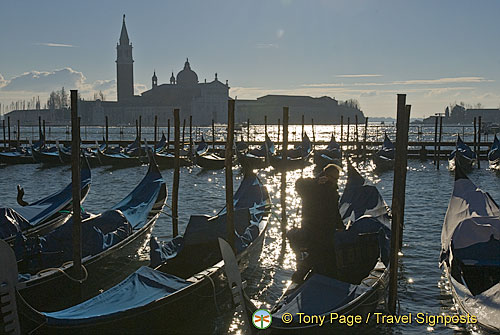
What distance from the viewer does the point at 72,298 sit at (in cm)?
494

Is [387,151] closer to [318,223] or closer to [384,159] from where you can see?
[384,159]

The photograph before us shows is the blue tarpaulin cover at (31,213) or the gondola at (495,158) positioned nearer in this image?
the blue tarpaulin cover at (31,213)

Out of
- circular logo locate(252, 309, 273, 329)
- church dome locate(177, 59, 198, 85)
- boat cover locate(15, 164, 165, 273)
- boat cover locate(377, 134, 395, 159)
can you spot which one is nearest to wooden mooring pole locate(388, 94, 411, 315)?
circular logo locate(252, 309, 273, 329)

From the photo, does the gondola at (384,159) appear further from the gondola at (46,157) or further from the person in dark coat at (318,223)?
the person in dark coat at (318,223)

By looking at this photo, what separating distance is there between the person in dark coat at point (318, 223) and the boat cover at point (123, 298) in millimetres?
976

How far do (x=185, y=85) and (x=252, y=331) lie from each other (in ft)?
322

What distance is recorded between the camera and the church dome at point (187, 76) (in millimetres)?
100062

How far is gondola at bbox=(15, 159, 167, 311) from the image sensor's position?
15.5ft

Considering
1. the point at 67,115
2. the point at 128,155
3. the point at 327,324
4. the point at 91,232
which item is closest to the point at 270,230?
the point at 91,232

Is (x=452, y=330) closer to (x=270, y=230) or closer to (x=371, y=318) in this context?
(x=371, y=318)

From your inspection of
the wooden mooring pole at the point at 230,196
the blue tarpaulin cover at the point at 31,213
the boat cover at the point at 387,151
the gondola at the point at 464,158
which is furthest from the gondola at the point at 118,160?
the wooden mooring pole at the point at 230,196

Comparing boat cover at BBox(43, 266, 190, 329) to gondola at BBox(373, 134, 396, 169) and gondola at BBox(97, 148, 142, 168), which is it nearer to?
gondola at BBox(373, 134, 396, 169)

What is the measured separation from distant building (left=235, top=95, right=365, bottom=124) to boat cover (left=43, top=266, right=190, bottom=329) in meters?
95.4

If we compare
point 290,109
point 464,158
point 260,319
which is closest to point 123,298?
point 260,319
